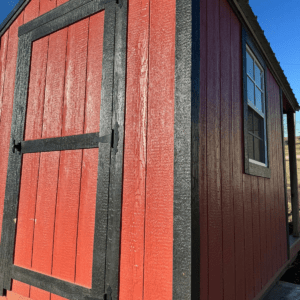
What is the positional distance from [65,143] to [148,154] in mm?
896

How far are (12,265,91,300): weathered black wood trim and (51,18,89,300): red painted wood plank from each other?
0.17ft

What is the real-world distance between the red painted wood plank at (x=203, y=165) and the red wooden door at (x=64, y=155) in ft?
2.08

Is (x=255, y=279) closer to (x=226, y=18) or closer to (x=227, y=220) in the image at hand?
(x=227, y=220)

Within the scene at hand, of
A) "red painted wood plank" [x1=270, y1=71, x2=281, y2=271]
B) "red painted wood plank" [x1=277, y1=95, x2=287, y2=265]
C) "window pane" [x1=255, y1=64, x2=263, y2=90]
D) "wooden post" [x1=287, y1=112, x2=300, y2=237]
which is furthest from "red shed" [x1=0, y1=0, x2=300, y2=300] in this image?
"wooden post" [x1=287, y1=112, x2=300, y2=237]

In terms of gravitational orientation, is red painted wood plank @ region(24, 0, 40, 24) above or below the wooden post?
above

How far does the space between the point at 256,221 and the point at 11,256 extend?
270 cm

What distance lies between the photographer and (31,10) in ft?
10.1

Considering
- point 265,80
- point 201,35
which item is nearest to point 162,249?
point 201,35

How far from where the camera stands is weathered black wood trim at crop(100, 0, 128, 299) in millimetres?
1991

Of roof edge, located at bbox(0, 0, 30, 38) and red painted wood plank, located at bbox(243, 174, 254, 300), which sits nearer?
red painted wood plank, located at bbox(243, 174, 254, 300)

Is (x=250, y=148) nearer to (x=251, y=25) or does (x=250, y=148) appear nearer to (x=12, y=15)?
(x=251, y=25)

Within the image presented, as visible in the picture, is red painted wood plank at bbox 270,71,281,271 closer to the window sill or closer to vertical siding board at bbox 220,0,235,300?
the window sill

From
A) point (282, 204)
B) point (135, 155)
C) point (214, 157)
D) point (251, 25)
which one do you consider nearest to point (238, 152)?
point (214, 157)

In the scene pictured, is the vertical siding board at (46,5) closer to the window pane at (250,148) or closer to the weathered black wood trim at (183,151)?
the weathered black wood trim at (183,151)
